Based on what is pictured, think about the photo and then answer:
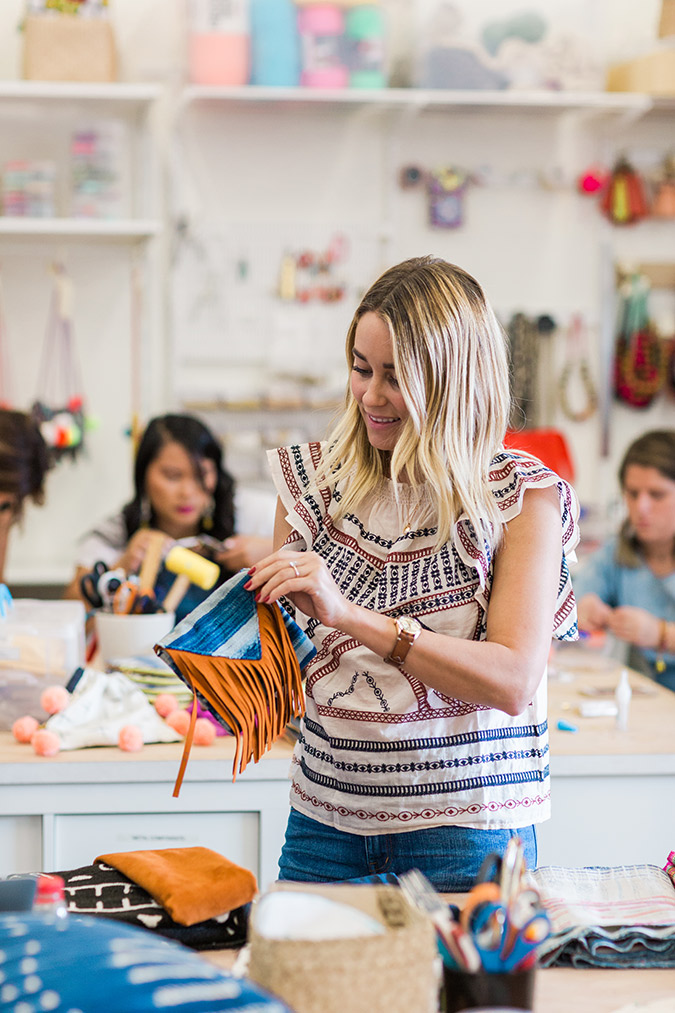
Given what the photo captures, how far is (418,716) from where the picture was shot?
134cm

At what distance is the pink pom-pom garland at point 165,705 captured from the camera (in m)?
2.06

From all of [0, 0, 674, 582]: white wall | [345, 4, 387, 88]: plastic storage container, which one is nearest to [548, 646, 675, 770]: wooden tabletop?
[0, 0, 674, 582]: white wall

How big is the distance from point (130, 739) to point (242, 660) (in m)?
0.69

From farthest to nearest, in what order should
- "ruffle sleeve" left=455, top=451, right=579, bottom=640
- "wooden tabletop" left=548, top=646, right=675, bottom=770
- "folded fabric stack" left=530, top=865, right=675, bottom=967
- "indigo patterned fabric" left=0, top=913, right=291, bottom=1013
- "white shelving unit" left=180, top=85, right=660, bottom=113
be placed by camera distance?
"white shelving unit" left=180, top=85, right=660, bottom=113 → "wooden tabletop" left=548, top=646, right=675, bottom=770 → "ruffle sleeve" left=455, top=451, right=579, bottom=640 → "folded fabric stack" left=530, top=865, right=675, bottom=967 → "indigo patterned fabric" left=0, top=913, right=291, bottom=1013

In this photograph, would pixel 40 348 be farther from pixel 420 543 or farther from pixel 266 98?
pixel 420 543

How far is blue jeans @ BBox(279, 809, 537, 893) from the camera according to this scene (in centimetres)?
133

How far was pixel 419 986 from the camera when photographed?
86cm

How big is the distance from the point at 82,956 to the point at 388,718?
1.94 ft

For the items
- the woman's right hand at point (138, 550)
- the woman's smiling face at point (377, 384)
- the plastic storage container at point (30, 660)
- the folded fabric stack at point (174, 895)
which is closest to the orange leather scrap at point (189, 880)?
the folded fabric stack at point (174, 895)

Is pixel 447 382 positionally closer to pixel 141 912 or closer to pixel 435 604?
pixel 435 604

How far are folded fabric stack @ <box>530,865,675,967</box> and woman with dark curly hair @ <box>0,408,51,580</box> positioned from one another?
2.03 metres

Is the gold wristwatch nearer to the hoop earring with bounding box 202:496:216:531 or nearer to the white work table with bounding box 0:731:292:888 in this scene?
the white work table with bounding box 0:731:292:888

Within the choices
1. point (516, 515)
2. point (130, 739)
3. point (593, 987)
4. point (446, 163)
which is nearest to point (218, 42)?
point (446, 163)

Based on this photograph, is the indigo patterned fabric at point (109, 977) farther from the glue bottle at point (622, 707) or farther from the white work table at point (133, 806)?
the glue bottle at point (622, 707)
